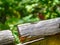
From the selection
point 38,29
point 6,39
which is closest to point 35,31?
point 38,29

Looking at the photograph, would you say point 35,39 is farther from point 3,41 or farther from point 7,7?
point 7,7

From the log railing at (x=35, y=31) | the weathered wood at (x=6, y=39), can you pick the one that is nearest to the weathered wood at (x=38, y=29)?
the log railing at (x=35, y=31)

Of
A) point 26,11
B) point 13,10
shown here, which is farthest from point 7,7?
point 26,11

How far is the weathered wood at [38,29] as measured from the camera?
1.34 m

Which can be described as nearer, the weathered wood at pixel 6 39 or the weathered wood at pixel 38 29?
the weathered wood at pixel 6 39

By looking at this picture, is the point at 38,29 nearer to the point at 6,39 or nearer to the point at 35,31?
the point at 35,31

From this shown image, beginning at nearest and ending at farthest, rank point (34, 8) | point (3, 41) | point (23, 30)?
point (3, 41)
point (23, 30)
point (34, 8)

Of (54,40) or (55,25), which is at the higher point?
(55,25)

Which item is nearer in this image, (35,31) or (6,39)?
(6,39)

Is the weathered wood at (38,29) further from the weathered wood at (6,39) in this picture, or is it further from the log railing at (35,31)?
the weathered wood at (6,39)

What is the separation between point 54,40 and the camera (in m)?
1.42

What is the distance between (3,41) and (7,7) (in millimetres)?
2111

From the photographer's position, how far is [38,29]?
1386 millimetres

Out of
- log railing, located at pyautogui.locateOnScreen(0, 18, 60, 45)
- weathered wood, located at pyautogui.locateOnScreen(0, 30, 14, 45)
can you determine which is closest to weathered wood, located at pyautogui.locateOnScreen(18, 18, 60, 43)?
log railing, located at pyautogui.locateOnScreen(0, 18, 60, 45)
